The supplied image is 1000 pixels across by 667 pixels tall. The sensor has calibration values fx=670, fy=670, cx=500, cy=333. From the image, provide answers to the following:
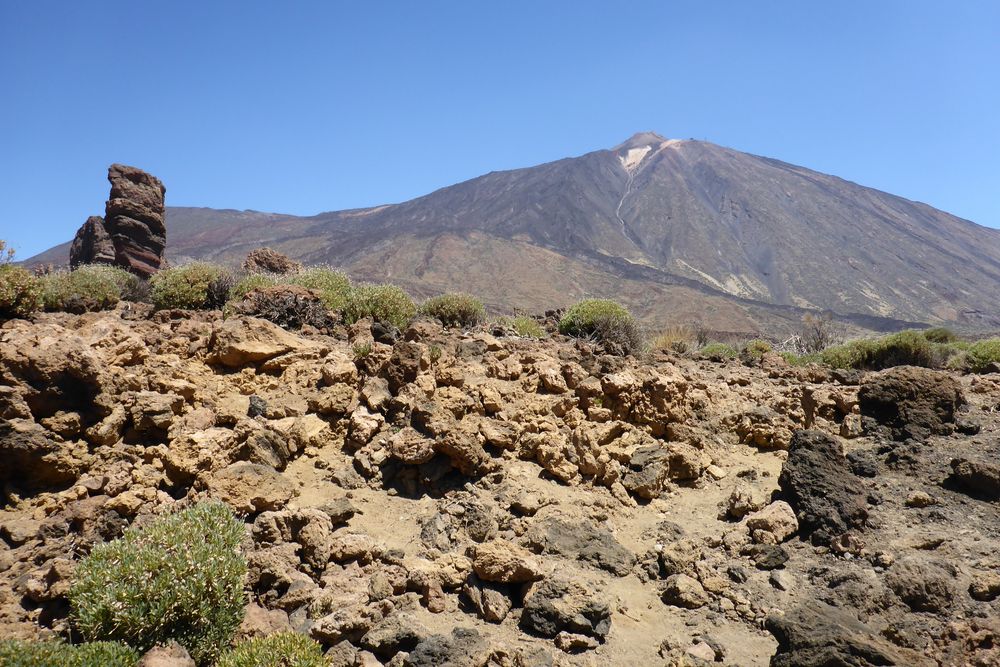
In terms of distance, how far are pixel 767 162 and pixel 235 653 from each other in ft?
416

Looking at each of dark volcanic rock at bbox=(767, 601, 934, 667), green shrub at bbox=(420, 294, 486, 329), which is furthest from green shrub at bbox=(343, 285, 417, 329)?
dark volcanic rock at bbox=(767, 601, 934, 667)

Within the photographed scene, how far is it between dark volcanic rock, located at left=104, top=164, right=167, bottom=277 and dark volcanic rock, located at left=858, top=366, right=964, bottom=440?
60.6 ft

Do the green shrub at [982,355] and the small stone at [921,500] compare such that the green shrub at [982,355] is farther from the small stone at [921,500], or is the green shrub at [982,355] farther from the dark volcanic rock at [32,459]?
the dark volcanic rock at [32,459]

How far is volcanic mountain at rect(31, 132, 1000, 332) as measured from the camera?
52.2m

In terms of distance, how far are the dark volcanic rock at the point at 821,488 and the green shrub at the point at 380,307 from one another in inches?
184

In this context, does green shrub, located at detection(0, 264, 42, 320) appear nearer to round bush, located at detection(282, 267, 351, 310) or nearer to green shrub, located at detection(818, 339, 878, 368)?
round bush, located at detection(282, 267, 351, 310)

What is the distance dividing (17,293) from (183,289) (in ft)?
7.05

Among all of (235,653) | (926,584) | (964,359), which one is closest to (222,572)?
(235,653)

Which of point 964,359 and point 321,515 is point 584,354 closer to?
point 321,515

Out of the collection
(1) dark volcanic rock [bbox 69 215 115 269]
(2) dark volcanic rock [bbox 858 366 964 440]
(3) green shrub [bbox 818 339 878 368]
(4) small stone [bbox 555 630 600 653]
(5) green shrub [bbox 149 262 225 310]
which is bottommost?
(4) small stone [bbox 555 630 600 653]

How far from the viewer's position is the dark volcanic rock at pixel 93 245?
19081 mm

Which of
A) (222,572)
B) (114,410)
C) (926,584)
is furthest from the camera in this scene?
(114,410)

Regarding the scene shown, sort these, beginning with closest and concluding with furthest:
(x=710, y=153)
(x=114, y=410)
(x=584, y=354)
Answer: (x=114, y=410), (x=584, y=354), (x=710, y=153)

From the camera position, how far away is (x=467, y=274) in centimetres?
5441
